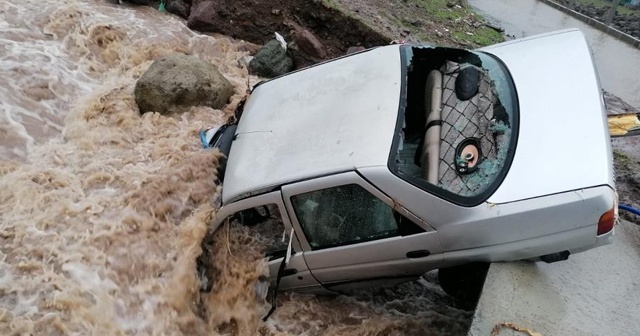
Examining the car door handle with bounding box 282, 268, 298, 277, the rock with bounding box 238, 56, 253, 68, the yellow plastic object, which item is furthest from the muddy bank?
the car door handle with bounding box 282, 268, 298, 277

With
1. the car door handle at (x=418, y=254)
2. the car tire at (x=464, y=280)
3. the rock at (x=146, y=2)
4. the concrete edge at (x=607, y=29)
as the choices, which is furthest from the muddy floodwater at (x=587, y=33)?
the rock at (x=146, y=2)

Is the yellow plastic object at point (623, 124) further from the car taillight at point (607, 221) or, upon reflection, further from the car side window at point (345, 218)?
the car side window at point (345, 218)

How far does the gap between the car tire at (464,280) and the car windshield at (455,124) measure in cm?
65

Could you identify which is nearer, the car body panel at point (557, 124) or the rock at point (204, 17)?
the car body panel at point (557, 124)

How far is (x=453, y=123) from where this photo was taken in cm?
428

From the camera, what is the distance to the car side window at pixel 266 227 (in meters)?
4.17

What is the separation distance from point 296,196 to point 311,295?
4.28 ft

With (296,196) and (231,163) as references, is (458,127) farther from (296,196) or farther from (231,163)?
(231,163)

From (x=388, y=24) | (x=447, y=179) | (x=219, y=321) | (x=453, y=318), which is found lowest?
(x=219, y=321)

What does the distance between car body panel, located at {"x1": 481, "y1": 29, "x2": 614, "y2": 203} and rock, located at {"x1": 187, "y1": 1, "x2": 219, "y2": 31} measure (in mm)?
6459

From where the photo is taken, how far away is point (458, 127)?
13.8 feet

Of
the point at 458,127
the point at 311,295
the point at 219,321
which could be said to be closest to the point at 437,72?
the point at 458,127

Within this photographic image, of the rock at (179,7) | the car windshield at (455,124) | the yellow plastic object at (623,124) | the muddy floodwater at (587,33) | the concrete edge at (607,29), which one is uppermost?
the car windshield at (455,124)

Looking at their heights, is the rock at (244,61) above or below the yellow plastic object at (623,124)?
below
